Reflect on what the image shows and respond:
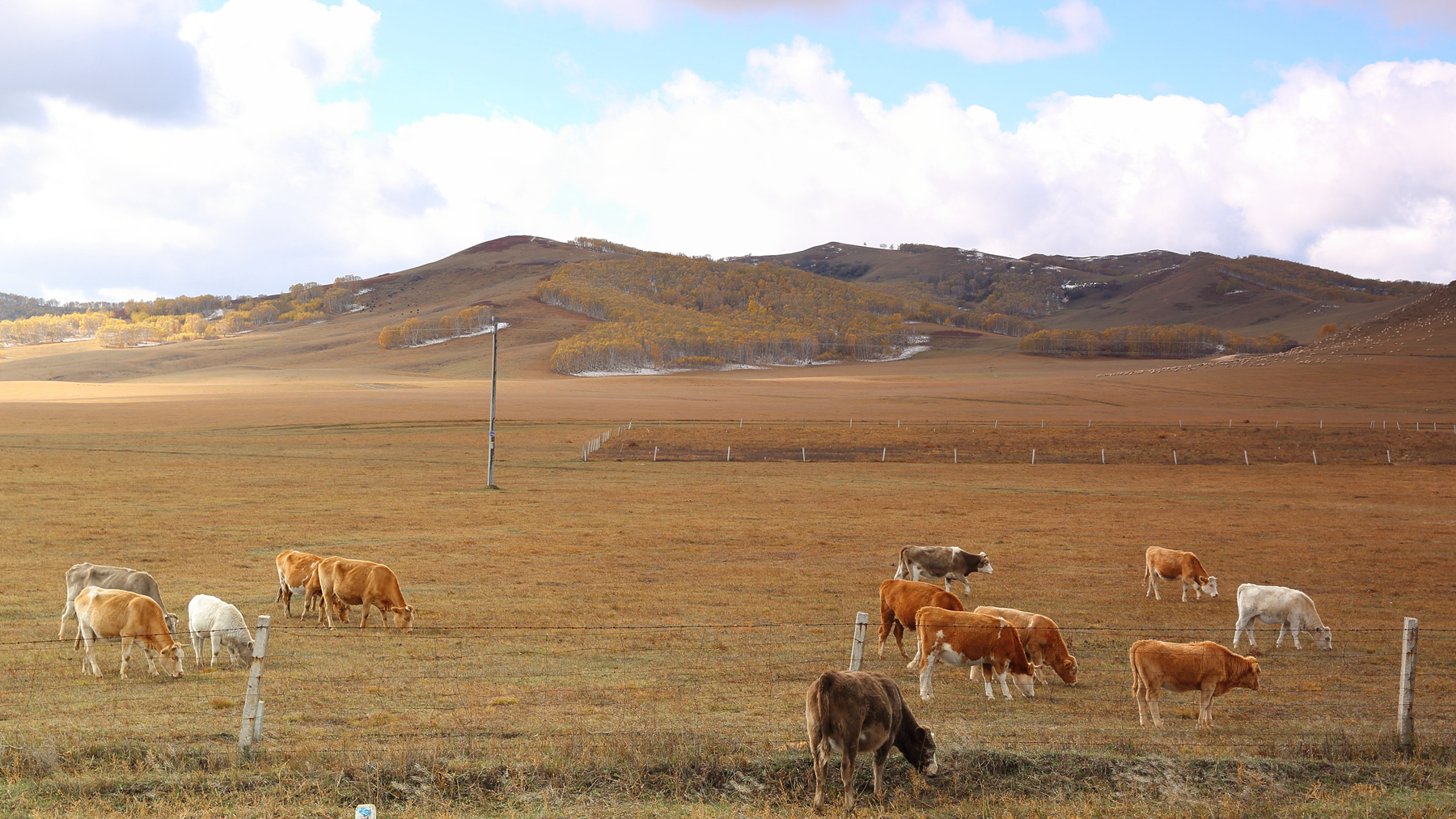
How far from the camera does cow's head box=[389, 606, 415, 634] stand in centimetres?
1708

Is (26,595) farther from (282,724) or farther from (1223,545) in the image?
(1223,545)

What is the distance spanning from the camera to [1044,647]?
13984 mm

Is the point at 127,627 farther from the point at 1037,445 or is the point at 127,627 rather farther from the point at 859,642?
the point at 1037,445

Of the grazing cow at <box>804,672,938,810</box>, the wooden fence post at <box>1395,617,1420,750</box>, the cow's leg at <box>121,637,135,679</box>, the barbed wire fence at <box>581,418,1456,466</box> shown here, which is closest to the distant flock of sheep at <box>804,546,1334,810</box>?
the grazing cow at <box>804,672,938,810</box>

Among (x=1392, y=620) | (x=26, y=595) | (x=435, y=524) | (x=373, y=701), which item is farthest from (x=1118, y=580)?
(x=26, y=595)

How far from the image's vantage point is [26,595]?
62.3 feet

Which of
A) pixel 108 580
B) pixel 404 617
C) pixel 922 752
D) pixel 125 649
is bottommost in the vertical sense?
pixel 404 617

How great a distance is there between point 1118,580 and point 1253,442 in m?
44.4

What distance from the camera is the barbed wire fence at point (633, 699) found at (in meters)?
9.84

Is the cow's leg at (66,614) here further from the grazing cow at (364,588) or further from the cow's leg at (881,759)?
the cow's leg at (881,759)

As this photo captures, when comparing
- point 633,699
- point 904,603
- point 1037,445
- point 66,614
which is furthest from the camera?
point 1037,445

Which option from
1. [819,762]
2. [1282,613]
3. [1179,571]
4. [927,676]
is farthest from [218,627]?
[1179,571]

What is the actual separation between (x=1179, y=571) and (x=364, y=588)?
17.6 metres

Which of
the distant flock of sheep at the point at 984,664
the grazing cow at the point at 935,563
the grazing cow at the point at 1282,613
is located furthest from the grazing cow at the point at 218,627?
the grazing cow at the point at 1282,613
